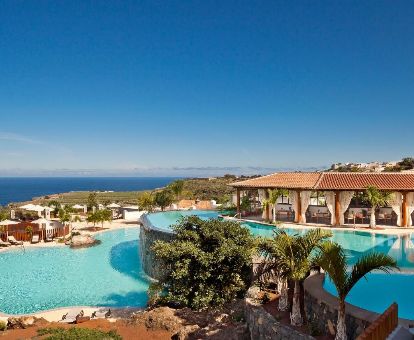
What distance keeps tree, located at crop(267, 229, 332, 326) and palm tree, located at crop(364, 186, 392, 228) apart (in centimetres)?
1431

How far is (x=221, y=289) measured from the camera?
12.9 m

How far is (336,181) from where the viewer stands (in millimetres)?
24609

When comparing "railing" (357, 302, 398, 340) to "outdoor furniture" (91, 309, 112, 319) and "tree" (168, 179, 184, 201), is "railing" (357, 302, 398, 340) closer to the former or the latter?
"outdoor furniture" (91, 309, 112, 319)

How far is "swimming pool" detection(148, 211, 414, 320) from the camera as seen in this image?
1030 cm

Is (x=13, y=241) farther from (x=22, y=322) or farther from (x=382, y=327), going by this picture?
(x=382, y=327)

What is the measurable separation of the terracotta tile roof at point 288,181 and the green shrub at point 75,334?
1579 cm

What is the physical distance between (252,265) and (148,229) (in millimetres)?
7842

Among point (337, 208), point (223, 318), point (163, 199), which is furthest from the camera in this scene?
point (163, 199)

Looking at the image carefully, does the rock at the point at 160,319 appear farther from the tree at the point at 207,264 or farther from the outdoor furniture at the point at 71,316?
the outdoor furniture at the point at 71,316

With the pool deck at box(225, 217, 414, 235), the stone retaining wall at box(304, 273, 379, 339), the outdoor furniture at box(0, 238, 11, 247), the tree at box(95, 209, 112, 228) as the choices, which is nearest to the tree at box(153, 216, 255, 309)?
the stone retaining wall at box(304, 273, 379, 339)

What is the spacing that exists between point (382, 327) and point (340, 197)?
17340mm

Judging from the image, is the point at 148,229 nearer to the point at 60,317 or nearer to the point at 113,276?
the point at 113,276

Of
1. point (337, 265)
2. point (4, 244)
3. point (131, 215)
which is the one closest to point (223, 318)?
point (337, 265)

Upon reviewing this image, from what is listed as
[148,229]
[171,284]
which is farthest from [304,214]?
[171,284]
